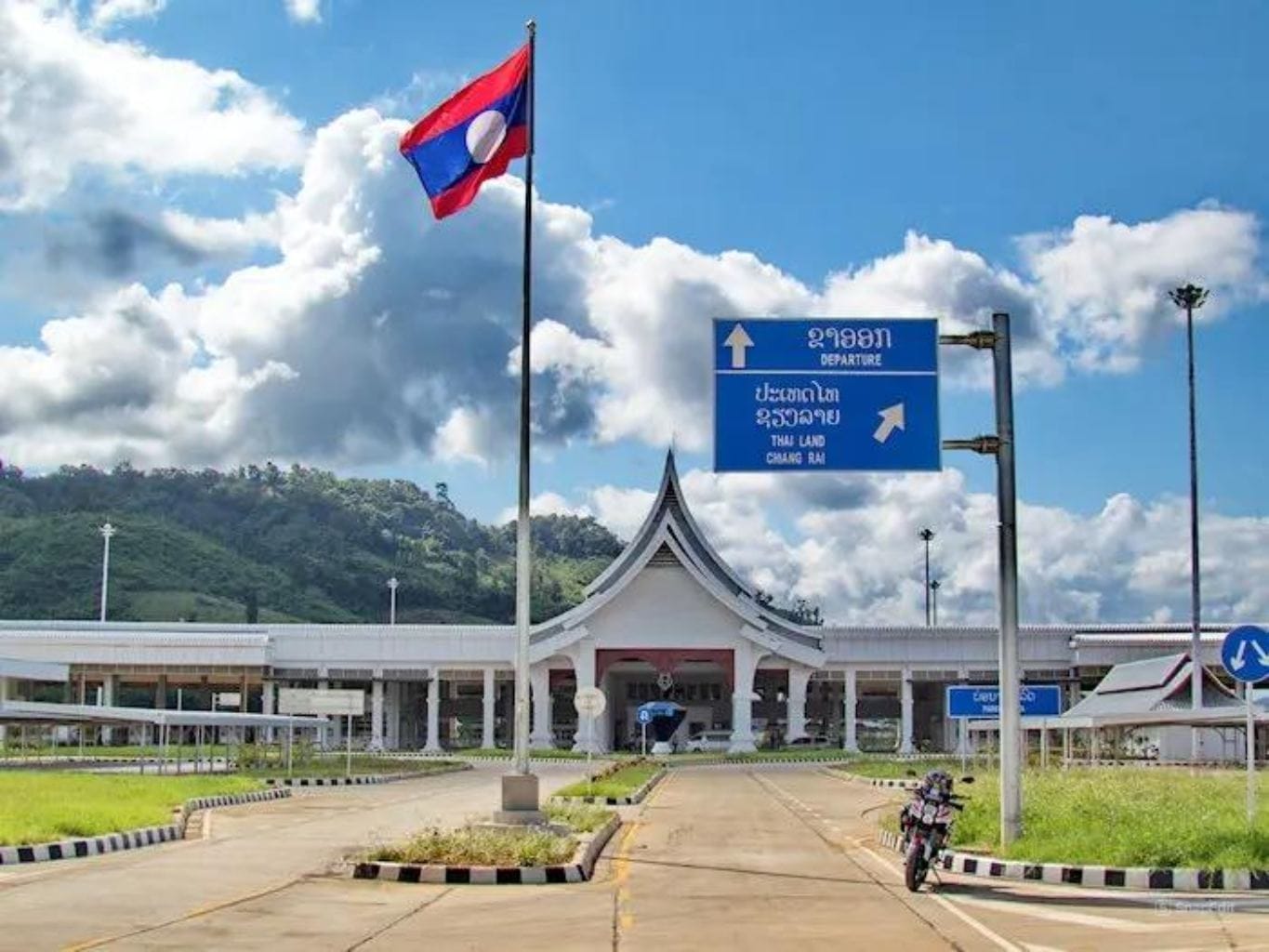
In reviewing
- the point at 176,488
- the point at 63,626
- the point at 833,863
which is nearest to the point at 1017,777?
the point at 833,863

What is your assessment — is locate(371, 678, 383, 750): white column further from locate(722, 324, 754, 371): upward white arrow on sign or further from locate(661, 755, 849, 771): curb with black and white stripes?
locate(722, 324, 754, 371): upward white arrow on sign

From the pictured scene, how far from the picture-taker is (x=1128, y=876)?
17141 millimetres

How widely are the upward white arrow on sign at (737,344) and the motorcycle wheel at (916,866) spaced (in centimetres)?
690

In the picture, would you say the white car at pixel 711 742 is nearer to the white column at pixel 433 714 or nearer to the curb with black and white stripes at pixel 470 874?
the white column at pixel 433 714

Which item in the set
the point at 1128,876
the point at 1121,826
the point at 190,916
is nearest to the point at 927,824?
the point at 1128,876

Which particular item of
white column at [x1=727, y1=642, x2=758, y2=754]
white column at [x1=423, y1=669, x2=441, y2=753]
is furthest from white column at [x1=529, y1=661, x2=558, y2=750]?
white column at [x1=727, y1=642, x2=758, y2=754]

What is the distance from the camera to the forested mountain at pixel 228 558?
447 ft

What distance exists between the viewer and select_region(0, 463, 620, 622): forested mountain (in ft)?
447

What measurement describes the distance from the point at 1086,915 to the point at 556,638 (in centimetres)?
6439

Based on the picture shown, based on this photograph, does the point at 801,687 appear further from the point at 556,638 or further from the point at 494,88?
the point at 494,88

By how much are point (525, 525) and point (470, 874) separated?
224 inches

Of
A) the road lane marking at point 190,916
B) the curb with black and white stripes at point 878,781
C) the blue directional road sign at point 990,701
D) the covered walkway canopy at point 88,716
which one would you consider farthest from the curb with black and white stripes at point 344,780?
the road lane marking at point 190,916

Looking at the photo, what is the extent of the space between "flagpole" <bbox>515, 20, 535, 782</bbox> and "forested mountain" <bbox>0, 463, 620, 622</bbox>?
92.4 metres

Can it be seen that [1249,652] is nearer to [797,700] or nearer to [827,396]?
[827,396]
